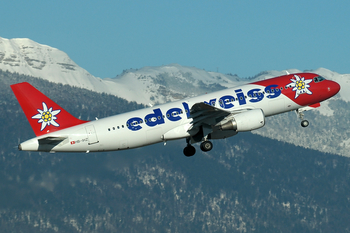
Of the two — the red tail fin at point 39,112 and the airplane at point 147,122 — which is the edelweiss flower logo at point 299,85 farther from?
the red tail fin at point 39,112

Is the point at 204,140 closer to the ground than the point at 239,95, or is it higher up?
closer to the ground

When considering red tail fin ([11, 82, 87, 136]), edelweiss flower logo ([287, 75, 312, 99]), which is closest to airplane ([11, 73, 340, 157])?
red tail fin ([11, 82, 87, 136])

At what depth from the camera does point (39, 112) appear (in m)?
62.9

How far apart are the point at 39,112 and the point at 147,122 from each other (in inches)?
473

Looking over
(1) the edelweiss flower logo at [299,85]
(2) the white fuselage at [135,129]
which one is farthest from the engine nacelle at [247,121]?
(1) the edelweiss flower logo at [299,85]

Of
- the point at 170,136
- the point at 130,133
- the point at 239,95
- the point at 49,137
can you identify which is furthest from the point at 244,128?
the point at 49,137

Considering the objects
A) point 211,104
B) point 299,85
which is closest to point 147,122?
point 211,104

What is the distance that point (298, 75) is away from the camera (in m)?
68.1

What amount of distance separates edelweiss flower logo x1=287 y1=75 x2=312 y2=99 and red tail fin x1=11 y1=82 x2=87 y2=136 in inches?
1002

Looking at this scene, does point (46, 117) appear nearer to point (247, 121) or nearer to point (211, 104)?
point (211, 104)

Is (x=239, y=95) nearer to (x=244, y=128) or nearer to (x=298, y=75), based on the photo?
(x=244, y=128)

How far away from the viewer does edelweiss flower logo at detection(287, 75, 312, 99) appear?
67.1 m

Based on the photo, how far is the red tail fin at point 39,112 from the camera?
6256cm

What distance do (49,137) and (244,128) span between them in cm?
2108
